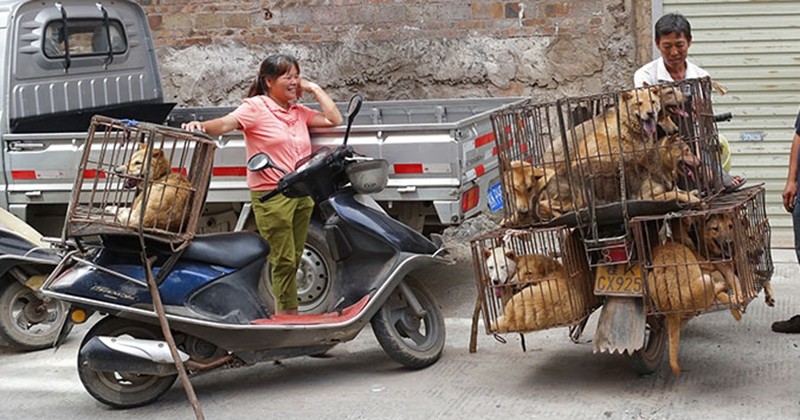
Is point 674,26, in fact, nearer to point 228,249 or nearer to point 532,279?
point 532,279

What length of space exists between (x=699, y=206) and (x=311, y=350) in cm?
221

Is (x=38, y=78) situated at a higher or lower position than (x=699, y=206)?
higher

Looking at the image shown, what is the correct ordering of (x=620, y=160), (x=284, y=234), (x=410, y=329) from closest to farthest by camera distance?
(x=620, y=160) < (x=410, y=329) < (x=284, y=234)

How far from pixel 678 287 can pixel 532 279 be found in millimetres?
722

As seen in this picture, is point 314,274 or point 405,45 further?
point 405,45

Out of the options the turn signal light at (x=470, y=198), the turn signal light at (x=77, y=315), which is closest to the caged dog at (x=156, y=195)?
the turn signal light at (x=77, y=315)

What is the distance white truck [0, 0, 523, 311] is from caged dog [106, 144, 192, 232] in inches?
55.6

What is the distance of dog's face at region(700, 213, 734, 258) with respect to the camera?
5805 mm

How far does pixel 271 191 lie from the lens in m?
6.61

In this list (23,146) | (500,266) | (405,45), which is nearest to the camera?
(500,266)

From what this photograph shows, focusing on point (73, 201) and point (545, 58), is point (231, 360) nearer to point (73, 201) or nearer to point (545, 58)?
point (73, 201)

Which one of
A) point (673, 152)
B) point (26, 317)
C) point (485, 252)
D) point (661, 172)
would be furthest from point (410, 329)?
point (26, 317)

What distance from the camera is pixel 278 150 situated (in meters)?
7.02

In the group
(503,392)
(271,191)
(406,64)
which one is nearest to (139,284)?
(271,191)
